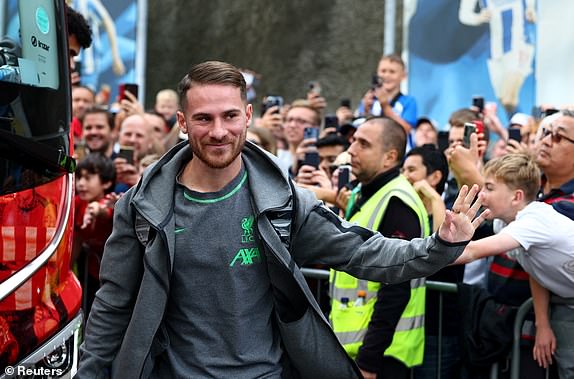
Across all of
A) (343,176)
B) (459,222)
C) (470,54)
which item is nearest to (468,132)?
(343,176)

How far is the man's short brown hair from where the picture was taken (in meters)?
3.76

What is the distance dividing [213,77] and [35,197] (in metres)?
0.78

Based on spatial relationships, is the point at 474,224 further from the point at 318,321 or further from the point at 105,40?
the point at 105,40

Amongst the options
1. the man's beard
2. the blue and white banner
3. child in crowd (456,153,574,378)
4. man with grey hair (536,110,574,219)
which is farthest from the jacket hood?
the blue and white banner

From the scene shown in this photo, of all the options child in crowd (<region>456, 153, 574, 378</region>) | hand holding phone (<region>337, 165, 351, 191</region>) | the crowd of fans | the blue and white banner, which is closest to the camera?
child in crowd (<region>456, 153, 574, 378</region>)

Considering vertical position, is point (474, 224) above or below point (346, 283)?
above

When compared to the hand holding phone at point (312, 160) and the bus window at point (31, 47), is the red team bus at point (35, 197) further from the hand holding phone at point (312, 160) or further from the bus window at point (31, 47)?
the hand holding phone at point (312, 160)

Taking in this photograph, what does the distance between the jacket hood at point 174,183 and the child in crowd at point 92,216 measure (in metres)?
2.84

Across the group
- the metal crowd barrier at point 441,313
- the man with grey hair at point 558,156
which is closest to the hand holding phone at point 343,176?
the metal crowd barrier at point 441,313

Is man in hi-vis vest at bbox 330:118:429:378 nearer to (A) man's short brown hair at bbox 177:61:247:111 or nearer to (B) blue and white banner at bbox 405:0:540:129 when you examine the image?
(A) man's short brown hair at bbox 177:61:247:111

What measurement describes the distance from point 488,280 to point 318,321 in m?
2.30

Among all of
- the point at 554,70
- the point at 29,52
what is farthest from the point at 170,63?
the point at 29,52

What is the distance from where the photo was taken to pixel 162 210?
371cm

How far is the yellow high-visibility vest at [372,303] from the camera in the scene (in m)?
5.59
